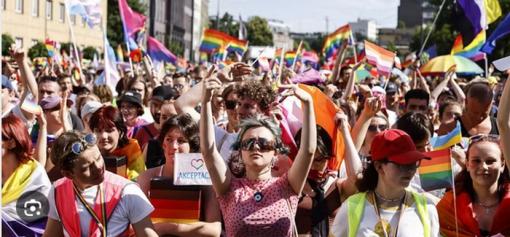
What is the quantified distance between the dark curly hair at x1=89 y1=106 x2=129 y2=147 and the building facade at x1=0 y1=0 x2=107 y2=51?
3623cm

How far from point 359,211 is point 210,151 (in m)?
0.88

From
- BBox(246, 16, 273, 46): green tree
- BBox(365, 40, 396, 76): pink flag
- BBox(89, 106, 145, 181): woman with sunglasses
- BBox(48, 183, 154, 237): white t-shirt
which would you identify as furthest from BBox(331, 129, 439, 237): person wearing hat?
BBox(246, 16, 273, 46): green tree

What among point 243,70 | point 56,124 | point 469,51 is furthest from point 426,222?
point 469,51

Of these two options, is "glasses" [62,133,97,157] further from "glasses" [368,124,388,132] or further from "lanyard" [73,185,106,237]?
"glasses" [368,124,388,132]

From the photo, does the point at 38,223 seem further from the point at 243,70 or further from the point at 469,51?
the point at 469,51

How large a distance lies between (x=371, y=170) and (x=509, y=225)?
795mm

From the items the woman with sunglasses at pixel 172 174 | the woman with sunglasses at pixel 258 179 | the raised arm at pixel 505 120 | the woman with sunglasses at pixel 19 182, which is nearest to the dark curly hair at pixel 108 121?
the woman with sunglasses at pixel 172 174

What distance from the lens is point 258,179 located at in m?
4.30

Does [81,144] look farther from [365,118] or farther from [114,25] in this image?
[114,25]

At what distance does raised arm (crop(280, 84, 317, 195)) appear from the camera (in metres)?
4.31

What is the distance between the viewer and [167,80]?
14.9 metres

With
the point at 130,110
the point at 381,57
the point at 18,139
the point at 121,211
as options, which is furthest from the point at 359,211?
the point at 381,57

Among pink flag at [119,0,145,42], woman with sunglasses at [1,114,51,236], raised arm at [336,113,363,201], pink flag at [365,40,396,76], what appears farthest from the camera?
pink flag at [119,0,145,42]

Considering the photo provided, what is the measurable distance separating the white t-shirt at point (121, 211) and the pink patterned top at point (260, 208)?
431 mm
